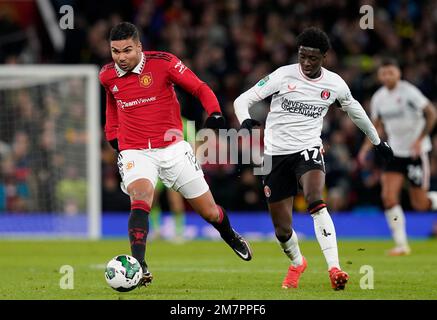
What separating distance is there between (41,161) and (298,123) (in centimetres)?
1092

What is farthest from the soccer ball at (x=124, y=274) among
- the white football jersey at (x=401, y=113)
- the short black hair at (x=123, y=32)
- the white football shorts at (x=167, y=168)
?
the white football jersey at (x=401, y=113)

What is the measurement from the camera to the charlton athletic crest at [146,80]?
9.18 m

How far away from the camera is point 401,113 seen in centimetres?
1479

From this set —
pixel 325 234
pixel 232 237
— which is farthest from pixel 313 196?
pixel 232 237

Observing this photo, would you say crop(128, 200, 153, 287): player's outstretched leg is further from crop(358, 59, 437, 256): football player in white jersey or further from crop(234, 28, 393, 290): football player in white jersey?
crop(358, 59, 437, 256): football player in white jersey

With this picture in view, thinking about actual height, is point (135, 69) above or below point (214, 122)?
above

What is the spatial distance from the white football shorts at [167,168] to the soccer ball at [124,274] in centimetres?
92

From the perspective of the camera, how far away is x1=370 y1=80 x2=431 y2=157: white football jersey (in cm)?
1459

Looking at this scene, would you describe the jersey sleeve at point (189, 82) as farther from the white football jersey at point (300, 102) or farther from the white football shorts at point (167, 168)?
the white football shorts at point (167, 168)

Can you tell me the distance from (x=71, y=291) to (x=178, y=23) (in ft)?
46.1

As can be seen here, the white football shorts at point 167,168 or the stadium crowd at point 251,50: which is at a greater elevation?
the stadium crowd at point 251,50

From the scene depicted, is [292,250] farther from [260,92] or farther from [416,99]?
[416,99]
